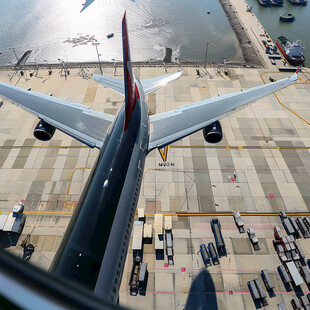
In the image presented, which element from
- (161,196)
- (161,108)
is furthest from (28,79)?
(161,196)

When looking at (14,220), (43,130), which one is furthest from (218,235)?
(14,220)

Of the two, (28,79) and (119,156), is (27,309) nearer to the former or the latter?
(119,156)

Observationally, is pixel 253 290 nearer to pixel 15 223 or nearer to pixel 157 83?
pixel 157 83

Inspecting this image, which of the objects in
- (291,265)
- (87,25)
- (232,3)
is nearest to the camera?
(291,265)

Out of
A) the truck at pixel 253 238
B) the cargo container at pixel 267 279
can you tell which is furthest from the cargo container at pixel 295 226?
the cargo container at pixel 267 279

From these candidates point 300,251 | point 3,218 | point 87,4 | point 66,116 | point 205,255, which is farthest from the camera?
point 87,4

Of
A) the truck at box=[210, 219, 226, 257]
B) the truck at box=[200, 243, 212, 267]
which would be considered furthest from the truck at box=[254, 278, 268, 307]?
the truck at box=[200, 243, 212, 267]

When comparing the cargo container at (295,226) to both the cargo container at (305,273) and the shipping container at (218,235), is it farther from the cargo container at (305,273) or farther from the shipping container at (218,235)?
the shipping container at (218,235)
